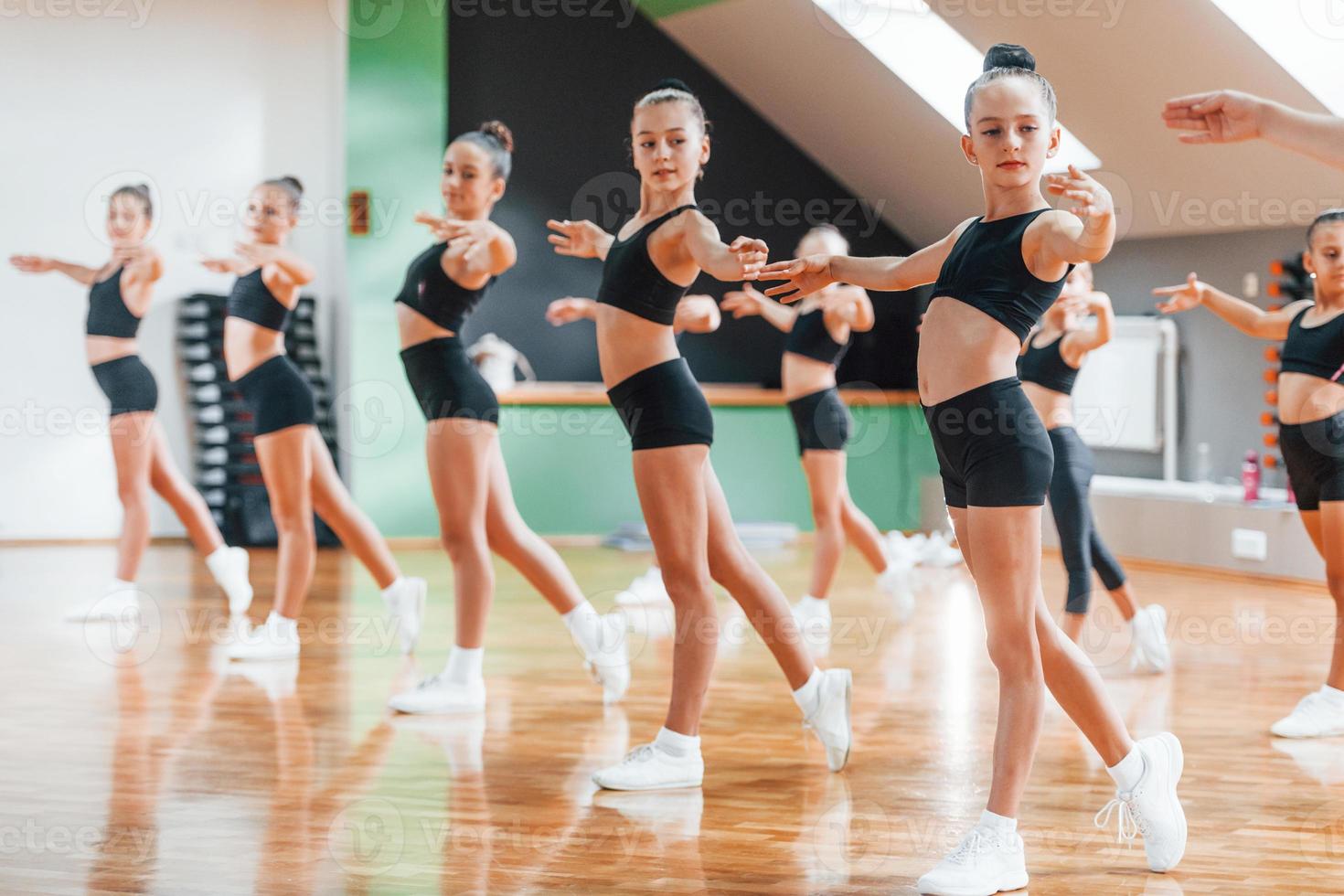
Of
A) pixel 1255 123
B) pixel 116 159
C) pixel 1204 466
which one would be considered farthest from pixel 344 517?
pixel 1204 466

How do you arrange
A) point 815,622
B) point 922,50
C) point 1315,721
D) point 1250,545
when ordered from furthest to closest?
point 922,50 → point 1250,545 → point 815,622 → point 1315,721

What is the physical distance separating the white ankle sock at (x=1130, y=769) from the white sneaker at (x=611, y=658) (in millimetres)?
1751

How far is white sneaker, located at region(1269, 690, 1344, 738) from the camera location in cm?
367

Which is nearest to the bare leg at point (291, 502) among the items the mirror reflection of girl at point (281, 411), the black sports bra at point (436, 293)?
the mirror reflection of girl at point (281, 411)

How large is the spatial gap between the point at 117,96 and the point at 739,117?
386 cm

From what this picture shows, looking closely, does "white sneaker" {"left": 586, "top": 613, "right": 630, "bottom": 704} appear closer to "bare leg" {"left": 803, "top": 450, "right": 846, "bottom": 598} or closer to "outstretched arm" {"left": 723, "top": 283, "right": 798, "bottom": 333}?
"outstretched arm" {"left": 723, "top": 283, "right": 798, "bottom": 333}

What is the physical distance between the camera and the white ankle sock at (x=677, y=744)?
124 inches

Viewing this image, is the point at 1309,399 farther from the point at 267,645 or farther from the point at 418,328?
the point at 267,645

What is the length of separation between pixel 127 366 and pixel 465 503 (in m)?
2.14

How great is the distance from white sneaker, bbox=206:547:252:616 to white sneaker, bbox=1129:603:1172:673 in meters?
3.32

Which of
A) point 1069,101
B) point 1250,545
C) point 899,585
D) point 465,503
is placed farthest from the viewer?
point 1069,101

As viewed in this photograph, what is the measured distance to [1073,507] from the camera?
14.4 feet

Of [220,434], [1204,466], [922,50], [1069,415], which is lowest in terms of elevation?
[1204,466]

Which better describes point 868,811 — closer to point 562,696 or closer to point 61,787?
point 562,696
